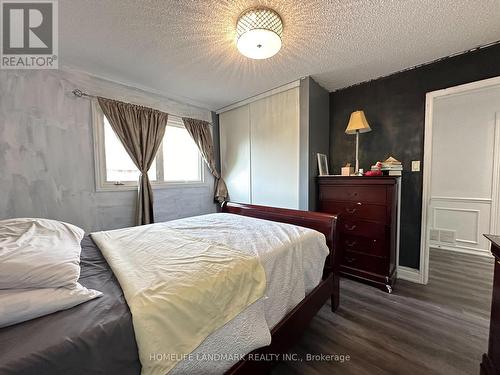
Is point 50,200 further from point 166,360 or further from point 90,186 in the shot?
point 166,360

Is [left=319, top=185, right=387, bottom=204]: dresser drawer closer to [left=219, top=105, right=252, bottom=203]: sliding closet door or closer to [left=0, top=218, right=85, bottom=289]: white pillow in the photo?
[left=219, top=105, right=252, bottom=203]: sliding closet door

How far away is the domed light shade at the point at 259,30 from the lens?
1.47m

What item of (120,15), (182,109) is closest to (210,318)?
(120,15)

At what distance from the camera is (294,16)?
1552 millimetres

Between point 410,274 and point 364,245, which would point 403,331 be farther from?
point 410,274

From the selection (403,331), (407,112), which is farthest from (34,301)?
(407,112)

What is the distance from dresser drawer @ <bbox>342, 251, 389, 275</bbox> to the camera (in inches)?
87.1

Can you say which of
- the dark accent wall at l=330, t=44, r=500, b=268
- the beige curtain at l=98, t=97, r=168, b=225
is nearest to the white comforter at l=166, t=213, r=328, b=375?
the beige curtain at l=98, t=97, r=168, b=225

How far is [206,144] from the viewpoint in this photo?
11.3 ft

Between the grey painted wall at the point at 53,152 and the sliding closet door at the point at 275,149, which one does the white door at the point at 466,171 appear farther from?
the grey painted wall at the point at 53,152

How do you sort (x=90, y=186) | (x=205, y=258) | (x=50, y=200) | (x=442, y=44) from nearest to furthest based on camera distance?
(x=205, y=258)
(x=442, y=44)
(x=50, y=200)
(x=90, y=186)

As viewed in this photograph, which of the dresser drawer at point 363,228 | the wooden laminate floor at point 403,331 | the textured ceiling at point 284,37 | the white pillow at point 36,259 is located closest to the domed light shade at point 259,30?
the textured ceiling at point 284,37

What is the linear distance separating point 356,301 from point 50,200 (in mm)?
3247

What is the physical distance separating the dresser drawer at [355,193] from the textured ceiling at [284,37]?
1371mm
